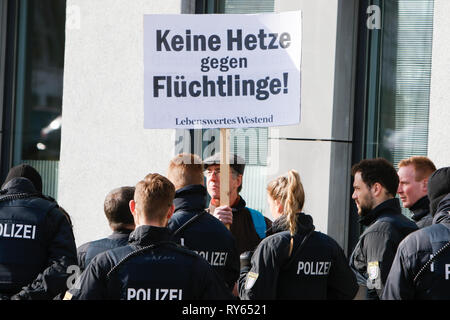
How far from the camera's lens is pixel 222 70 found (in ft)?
17.9

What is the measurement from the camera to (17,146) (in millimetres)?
9141

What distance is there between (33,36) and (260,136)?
3.09 meters


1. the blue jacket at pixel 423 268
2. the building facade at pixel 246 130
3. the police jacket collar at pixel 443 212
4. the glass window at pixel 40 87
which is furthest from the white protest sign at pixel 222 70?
the glass window at pixel 40 87

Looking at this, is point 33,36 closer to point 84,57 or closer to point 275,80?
point 84,57

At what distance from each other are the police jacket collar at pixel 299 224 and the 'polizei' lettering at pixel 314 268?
0.19m

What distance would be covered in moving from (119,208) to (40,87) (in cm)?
485

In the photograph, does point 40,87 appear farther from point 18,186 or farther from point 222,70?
point 18,186

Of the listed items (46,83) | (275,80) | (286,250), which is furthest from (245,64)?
(46,83)

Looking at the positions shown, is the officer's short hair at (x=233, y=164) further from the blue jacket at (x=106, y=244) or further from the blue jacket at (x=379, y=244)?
the blue jacket at (x=106, y=244)

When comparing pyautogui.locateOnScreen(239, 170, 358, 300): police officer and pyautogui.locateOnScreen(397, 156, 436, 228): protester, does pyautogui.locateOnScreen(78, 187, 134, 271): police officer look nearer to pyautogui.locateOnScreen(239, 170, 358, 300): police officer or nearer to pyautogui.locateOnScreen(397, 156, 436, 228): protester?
pyautogui.locateOnScreen(239, 170, 358, 300): police officer

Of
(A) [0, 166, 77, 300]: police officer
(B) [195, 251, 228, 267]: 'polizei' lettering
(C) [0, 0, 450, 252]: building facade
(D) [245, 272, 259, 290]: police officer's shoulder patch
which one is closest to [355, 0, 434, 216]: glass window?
(C) [0, 0, 450, 252]: building facade

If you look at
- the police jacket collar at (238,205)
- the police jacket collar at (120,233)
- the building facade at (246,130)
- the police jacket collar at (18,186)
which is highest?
the building facade at (246,130)

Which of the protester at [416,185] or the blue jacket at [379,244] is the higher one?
the protester at [416,185]

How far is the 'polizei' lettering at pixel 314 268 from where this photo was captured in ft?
14.7
